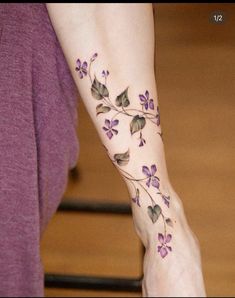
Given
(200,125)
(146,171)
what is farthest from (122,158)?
(200,125)

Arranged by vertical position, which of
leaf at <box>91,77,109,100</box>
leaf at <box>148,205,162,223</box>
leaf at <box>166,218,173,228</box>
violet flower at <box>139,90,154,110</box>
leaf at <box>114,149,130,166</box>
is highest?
leaf at <box>91,77,109,100</box>

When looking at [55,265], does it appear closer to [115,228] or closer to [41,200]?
[115,228]

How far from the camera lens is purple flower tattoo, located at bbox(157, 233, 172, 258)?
53 cm

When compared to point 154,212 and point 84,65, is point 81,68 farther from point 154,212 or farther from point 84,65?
point 154,212

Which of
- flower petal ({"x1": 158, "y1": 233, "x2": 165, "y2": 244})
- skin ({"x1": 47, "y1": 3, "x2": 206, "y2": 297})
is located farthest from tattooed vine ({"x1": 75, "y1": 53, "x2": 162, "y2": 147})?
flower petal ({"x1": 158, "y1": 233, "x2": 165, "y2": 244})

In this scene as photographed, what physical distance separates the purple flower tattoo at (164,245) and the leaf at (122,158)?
9cm

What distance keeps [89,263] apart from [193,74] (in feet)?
1.42

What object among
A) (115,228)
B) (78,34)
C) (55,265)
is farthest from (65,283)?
(78,34)

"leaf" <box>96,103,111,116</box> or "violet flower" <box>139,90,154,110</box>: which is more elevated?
"violet flower" <box>139,90,154,110</box>

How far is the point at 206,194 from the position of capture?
0.74 meters

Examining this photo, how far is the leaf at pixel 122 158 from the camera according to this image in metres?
0.55

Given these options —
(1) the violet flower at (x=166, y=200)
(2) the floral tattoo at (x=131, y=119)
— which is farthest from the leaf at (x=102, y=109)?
(1) the violet flower at (x=166, y=200)

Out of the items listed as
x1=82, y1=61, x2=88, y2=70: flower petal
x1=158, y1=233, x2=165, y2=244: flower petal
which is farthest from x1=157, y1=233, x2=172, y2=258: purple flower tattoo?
x1=82, y1=61, x2=88, y2=70: flower petal

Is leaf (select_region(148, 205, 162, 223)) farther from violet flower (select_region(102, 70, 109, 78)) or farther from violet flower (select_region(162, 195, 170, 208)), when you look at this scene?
violet flower (select_region(102, 70, 109, 78))
